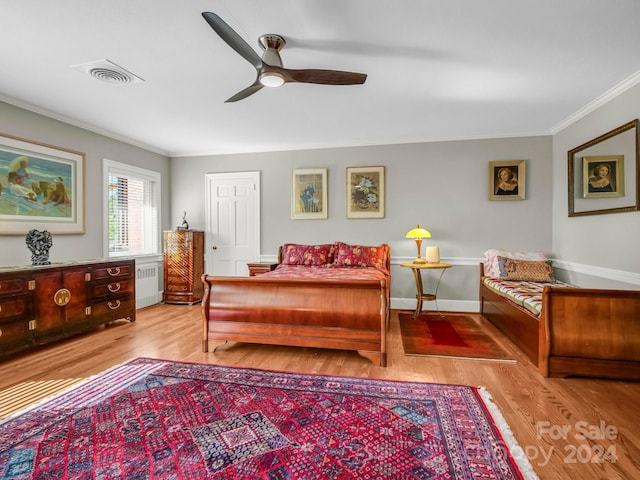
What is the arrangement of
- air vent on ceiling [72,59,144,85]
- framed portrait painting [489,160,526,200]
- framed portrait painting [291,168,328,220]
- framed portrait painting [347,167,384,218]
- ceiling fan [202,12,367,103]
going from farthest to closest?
framed portrait painting [291,168,328,220] < framed portrait painting [347,167,384,218] < framed portrait painting [489,160,526,200] < air vent on ceiling [72,59,144,85] < ceiling fan [202,12,367,103]

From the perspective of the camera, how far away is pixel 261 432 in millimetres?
1790

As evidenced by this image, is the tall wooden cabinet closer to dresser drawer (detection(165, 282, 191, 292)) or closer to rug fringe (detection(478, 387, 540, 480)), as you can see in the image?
dresser drawer (detection(165, 282, 191, 292))

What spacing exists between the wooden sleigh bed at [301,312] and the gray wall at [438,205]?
2.04 m

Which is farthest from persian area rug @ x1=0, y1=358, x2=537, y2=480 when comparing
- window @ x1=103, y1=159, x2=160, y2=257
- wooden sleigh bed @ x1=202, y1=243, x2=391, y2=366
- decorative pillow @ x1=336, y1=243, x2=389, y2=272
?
window @ x1=103, y1=159, x2=160, y2=257

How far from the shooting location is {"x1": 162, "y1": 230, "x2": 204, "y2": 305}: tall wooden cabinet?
16.4 ft

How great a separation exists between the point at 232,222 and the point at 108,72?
9.46 ft

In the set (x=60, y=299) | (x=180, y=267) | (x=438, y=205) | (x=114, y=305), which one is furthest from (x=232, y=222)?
(x=438, y=205)

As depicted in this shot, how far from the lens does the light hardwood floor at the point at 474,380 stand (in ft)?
5.39

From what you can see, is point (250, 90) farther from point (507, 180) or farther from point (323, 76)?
point (507, 180)

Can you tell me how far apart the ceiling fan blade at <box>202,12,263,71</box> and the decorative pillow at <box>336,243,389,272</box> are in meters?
2.77

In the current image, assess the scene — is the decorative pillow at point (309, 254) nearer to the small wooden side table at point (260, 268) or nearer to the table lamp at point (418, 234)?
the small wooden side table at point (260, 268)

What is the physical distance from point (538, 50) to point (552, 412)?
254 cm

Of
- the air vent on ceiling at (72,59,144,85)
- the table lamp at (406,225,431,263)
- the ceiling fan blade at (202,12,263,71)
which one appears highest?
the air vent on ceiling at (72,59,144,85)

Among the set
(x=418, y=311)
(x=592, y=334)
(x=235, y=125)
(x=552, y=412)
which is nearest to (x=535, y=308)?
(x=592, y=334)
